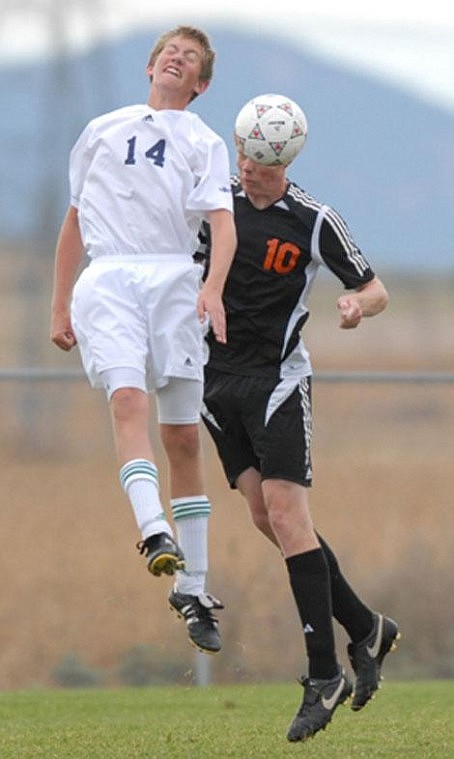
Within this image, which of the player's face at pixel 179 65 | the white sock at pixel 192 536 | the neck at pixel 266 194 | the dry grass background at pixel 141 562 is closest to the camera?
the player's face at pixel 179 65

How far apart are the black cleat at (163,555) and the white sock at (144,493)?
2.0 inches

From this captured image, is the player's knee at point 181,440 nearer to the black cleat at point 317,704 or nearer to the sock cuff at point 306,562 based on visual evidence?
the sock cuff at point 306,562

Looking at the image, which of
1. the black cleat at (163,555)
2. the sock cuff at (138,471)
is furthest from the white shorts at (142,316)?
the black cleat at (163,555)

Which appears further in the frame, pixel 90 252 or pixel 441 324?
pixel 441 324

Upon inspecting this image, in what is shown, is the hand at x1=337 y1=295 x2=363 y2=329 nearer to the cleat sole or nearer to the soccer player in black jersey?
the soccer player in black jersey

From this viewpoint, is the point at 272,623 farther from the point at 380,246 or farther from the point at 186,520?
the point at 380,246

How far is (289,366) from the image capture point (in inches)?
313

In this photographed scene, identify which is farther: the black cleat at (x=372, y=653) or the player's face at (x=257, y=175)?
the black cleat at (x=372, y=653)

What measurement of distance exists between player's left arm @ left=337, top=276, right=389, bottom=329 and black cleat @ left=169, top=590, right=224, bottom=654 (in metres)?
1.19

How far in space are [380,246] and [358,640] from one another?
3889 cm

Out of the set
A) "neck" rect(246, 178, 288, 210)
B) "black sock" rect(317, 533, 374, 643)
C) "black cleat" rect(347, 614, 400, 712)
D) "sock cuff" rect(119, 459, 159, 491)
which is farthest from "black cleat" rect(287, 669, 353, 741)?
"neck" rect(246, 178, 288, 210)

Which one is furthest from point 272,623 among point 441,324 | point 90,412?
point 441,324

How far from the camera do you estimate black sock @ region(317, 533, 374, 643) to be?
8266 mm

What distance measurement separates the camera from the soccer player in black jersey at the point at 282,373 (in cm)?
779
